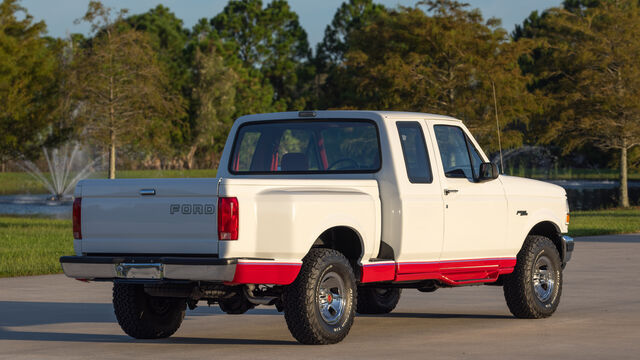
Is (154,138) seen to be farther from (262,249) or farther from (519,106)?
(262,249)

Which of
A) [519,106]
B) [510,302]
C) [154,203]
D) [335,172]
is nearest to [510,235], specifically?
[510,302]

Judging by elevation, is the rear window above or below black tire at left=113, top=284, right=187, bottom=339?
above

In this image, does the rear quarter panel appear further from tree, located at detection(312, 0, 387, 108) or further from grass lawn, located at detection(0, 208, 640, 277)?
tree, located at detection(312, 0, 387, 108)

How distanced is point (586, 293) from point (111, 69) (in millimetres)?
27328

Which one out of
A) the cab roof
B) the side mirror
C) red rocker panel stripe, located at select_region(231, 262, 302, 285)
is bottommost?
red rocker panel stripe, located at select_region(231, 262, 302, 285)

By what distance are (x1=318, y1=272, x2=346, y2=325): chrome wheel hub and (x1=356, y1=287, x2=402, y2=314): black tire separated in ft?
8.92

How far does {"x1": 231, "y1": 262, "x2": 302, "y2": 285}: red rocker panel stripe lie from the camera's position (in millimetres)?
10211

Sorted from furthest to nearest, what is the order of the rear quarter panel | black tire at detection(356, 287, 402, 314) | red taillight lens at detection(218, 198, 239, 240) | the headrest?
black tire at detection(356, 287, 402, 314) < the headrest < the rear quarter panel < red taillight lens at detection(218, 198, 239, 240)

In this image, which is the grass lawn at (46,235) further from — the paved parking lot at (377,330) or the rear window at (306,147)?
the rear window at (306,147)

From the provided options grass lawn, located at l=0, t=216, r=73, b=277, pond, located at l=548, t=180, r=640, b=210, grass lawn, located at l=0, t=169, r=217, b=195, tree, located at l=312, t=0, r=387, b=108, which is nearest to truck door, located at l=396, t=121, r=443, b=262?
grass lawn, located at l=0, t=216, r=73, b=277

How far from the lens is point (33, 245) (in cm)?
2648

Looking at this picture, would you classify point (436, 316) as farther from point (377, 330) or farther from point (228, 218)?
point (228, 218)

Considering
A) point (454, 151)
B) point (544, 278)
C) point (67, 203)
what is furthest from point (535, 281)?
point (67, 203)

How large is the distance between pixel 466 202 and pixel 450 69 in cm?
3850
